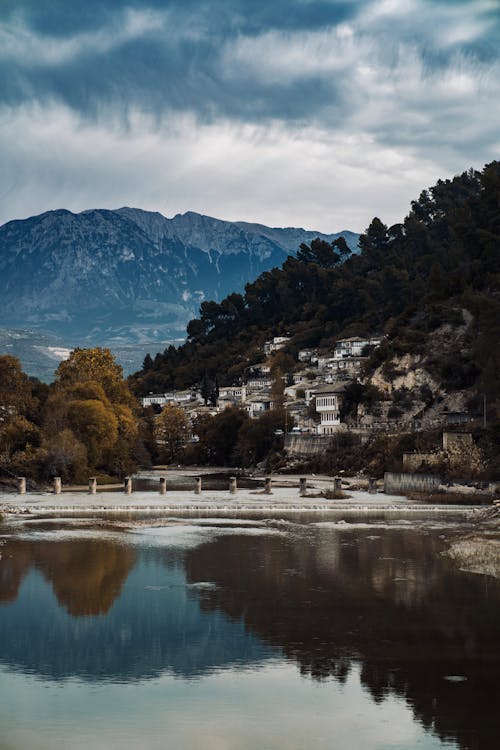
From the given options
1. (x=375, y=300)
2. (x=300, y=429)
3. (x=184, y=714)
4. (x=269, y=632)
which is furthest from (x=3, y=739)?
(x=375, y=300)

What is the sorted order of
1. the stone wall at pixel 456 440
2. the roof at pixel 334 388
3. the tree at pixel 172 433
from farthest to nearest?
the tree at pixel 172 433 < the roof at pixel 334 388 < the stone wall at pixel 456 440

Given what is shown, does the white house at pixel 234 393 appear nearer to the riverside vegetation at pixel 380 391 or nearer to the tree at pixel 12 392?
the riverside vegetation at pixel 380 391

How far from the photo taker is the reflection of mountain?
26766 mm

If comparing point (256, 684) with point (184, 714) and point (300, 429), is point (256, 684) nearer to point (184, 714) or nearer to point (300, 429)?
point (184, 714)

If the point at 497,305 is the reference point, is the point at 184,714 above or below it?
below

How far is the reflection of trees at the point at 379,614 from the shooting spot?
24250 mm

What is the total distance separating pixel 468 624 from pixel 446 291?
336 ft

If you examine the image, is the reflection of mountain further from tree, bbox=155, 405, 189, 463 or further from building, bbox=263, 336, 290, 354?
building, bbox=263, 336, 290, 354

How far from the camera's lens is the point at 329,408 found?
12912 cm

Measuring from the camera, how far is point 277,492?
87.3 metres

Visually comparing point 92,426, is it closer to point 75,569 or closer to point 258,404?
point 75,569

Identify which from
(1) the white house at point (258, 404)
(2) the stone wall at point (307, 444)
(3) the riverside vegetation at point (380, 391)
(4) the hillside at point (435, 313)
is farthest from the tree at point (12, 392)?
(1) the white house at point (258, 404)

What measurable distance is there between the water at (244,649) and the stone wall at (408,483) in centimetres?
3469

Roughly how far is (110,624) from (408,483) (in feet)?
183
